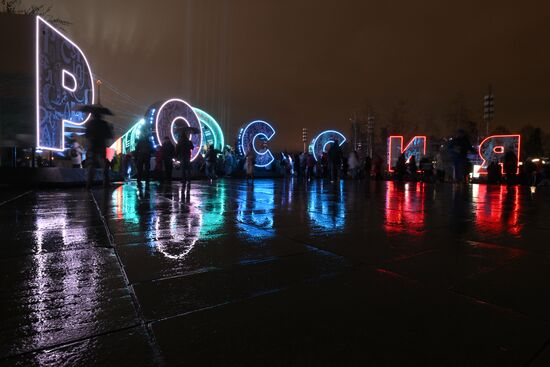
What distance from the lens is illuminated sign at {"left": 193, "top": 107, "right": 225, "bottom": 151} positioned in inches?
1025

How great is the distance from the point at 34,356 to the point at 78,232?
9.01 feet

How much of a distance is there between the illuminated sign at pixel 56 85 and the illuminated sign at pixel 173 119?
4851mm

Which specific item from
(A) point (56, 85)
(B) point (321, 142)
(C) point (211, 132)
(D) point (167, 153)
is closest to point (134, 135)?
(C) point (211, 132)

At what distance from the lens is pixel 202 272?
252 centimetres

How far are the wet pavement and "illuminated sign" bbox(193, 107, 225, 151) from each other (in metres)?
22.5

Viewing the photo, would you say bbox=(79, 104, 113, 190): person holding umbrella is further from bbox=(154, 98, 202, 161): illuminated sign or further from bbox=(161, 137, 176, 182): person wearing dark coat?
bbox=(154, 98, 202, 161): illuminated sign

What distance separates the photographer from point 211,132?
86.8 ft

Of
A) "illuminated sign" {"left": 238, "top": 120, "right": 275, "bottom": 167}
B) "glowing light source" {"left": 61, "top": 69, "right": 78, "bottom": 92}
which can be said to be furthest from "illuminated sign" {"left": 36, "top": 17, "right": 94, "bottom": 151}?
"illuminated sign" {"left": 238, "top": 120, "right": 275, "bottom": 167}

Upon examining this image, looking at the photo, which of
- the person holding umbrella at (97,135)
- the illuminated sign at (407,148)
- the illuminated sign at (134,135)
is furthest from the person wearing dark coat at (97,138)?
the illuminated sign at (407,148)

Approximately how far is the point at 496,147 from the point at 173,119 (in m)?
21.3

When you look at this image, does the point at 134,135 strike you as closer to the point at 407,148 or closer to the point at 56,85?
the point at 56,85

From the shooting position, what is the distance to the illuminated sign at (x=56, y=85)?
11.6m

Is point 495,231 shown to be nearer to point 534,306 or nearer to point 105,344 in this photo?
point 534,306

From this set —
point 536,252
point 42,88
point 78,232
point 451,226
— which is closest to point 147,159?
point 42,88
